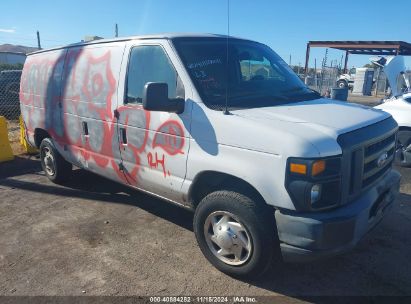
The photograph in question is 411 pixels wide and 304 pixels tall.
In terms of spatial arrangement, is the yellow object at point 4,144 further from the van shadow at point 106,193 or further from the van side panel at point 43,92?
the van side panel at point 43,92

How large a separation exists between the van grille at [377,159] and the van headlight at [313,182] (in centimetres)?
42

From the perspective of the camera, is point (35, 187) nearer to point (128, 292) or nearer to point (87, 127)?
point (87, 127)

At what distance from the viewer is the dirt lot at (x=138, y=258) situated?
328 centimetres

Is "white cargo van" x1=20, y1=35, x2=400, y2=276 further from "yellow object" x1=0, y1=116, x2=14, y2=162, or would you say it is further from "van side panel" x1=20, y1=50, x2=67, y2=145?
"yellow object" x1=0, y1=116, x2=14, y2=162

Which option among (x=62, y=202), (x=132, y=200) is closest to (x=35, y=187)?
(x=62, y=202)

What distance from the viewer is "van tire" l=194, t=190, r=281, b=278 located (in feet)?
10.0

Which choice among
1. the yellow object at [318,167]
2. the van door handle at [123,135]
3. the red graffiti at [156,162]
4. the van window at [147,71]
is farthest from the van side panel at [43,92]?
the yellow object at [318,167]

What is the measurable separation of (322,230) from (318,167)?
0.48 m

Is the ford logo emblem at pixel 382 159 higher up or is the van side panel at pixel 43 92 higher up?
the van side panel at pixel 43 92

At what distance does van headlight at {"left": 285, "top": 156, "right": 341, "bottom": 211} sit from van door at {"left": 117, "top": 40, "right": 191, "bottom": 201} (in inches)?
45.0

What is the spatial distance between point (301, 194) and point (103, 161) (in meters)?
2.76

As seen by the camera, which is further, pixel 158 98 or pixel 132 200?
pixel 132 200

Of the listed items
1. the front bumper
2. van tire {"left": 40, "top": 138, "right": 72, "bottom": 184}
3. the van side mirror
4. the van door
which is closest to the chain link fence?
van tire {"left": 40, "top": 138, "right": 72, "bottom": 184}

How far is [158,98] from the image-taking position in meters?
3.23
